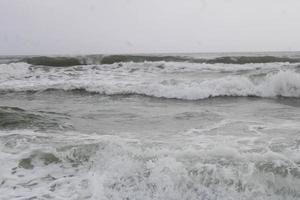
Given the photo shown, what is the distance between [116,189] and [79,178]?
480 millimetres

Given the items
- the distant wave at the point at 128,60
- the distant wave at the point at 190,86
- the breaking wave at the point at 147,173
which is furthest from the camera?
the distant wave at the point at 128,60

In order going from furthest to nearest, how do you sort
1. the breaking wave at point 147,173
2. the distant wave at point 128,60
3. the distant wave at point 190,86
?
the distant wave at point 128,60 → the distant wave at point 190,86 → the breaking wave at point 147,173

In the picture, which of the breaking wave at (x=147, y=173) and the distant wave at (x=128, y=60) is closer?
the breaking wave at (x=147, y=173)

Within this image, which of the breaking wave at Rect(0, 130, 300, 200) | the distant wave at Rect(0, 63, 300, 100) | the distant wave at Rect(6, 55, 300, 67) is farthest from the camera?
the distant wave at Rect(6, 55, 300, 67)

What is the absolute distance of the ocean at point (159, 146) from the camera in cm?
375

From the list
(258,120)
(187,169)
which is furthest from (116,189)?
(258,120)

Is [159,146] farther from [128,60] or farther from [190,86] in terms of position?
[128,60]

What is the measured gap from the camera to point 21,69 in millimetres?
21297

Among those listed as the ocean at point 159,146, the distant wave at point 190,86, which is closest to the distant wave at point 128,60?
the distant wave at point 190,86

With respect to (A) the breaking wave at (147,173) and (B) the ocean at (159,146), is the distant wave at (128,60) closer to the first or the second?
(B) the ocean at (159,146)

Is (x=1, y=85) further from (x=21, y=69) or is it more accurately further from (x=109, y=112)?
(x=109, y=112)

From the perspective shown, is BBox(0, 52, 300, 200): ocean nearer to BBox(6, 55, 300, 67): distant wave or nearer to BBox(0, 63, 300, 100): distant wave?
BBox(0, 63, 300, 100): distant wave

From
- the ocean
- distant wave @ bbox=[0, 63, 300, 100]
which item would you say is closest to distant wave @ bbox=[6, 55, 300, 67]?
distant wave @ bbox=[0, 63, 300, 100]

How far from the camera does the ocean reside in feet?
12.3
